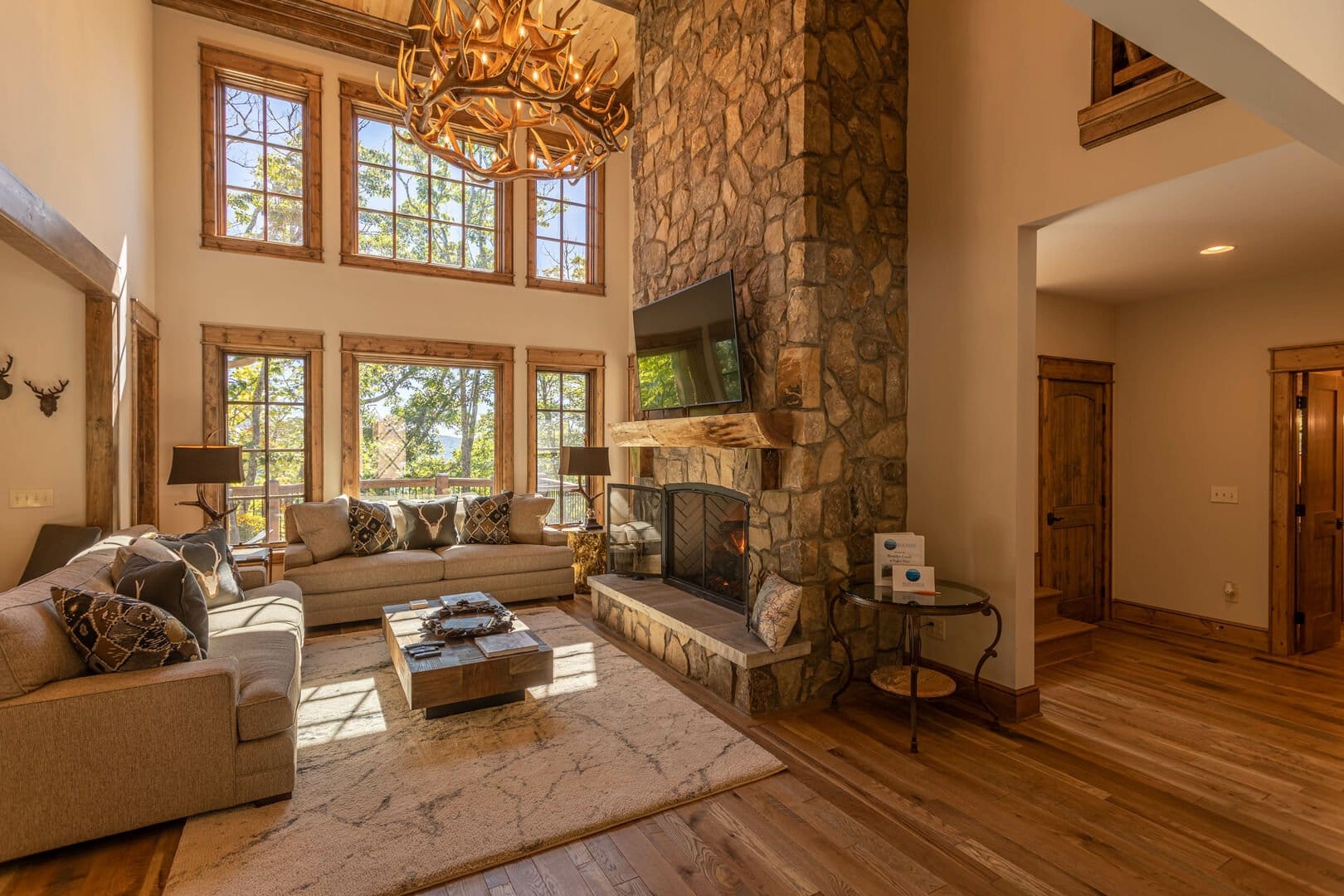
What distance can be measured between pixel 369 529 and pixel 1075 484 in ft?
18.6

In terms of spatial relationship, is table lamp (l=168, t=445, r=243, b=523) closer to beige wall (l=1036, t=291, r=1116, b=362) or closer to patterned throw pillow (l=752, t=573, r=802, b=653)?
patterned throw pillow (l=752, t=573, r=802, b=653)

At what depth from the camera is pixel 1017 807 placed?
8.30 feet

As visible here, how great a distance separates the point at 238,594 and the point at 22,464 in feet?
4.52

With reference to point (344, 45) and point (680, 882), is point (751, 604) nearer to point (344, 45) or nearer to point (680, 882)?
point (680, 882)

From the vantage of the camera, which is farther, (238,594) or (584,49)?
(584,49)

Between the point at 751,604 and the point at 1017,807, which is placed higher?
the point at 751,604

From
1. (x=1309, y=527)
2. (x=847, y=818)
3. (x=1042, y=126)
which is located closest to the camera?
(x=847, y=818)

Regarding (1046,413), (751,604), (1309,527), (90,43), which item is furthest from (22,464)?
(1309,527)

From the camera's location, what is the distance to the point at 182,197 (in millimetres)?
5508

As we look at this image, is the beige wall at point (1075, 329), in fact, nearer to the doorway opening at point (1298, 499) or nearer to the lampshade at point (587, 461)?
the doorway opening at point (1298, 499)

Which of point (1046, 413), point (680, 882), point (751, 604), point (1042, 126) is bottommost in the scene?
point (680, 882)

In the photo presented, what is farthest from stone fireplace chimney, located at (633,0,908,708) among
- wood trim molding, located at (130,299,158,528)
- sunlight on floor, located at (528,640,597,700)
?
wood trim molding, located at (130,299,158,528)

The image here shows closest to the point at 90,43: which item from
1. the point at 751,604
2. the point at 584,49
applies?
the point at 584,49

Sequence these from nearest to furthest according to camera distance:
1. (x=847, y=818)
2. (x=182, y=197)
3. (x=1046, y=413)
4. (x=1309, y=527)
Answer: (x=847, y=818) < (x=1309, y=527) < (x=1046, y=413) < (x=182, y=197)
